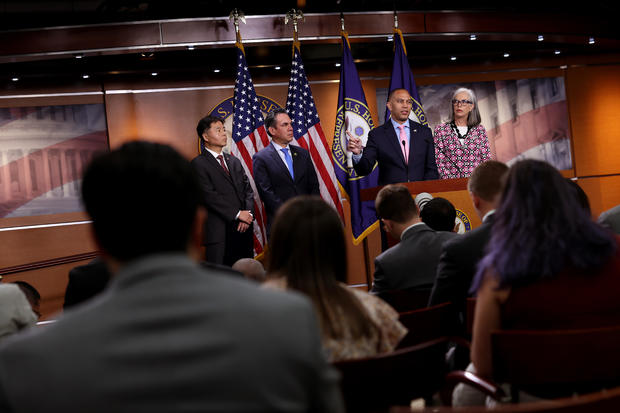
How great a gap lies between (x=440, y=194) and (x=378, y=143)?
118 centimetres

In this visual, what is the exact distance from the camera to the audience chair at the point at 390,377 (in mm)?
1660

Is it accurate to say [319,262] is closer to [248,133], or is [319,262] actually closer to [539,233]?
[539,233]

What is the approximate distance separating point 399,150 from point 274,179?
125cm

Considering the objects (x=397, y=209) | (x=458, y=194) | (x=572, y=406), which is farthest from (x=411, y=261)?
(x=458, y=194)

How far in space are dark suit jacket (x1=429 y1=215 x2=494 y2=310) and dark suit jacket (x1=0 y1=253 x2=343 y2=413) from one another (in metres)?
1.66

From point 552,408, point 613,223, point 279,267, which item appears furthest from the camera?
point 613,223

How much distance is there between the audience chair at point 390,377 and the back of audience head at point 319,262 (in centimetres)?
13

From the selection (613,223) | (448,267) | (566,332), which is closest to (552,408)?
(566,332)

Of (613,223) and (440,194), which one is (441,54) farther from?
(613,223)

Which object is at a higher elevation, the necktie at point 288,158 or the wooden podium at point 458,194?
the necktie at point 288,158

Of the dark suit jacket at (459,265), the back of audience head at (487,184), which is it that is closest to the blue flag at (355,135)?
the back of audience head at (487,184)

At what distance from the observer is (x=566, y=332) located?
5.40 feet

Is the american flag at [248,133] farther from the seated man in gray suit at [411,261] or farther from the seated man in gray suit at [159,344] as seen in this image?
the seated man in gray suit at [159,344]

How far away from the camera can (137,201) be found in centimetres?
97
